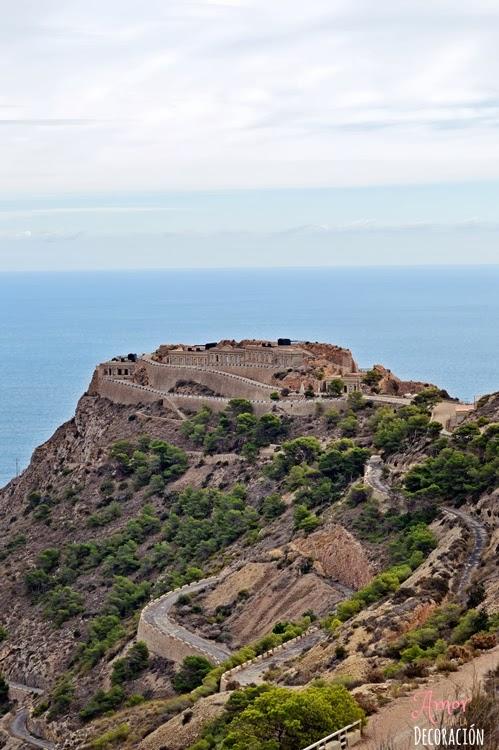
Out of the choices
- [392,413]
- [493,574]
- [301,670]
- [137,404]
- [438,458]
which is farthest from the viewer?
[137,404]

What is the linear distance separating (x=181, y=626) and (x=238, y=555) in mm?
6860

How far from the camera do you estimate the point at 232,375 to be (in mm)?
73000

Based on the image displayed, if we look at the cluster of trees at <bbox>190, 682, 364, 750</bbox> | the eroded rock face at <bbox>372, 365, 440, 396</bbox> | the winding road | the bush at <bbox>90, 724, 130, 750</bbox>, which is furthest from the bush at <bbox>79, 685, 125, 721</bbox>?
the eroded rock face at <bbox>372, 365, 440, 396</bbox>

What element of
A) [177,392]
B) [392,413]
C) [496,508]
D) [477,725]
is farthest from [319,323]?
[477,725]

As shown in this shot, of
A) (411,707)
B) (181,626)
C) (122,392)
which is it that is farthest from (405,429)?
(411,707)

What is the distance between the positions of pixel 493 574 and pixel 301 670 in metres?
6.62

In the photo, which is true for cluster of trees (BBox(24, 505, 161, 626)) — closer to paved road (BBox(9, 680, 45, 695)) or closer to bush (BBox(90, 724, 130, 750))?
paved road (BBox(9, 680, 45, 695))

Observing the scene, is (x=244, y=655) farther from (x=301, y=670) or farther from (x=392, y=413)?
(x=392, y=413)

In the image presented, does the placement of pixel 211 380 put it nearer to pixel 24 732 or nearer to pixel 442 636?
pixel 24 732

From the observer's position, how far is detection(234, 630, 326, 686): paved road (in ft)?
123

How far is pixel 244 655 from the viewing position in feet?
131

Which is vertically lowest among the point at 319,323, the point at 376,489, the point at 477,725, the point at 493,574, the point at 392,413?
the point at 477,725


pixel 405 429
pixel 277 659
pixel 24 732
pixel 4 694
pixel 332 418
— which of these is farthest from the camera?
pixel 332 418

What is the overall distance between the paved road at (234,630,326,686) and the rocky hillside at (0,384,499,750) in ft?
0.36
